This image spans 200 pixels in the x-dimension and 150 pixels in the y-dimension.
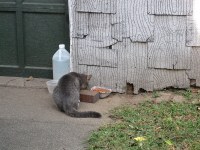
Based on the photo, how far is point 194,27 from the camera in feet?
22.0

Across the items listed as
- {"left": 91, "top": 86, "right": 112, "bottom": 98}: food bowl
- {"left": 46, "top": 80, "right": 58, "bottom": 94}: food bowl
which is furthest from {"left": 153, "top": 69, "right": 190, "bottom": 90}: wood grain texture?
{"left": 46, "top": 80, "right": 58, "bottom": 94}: food bowl

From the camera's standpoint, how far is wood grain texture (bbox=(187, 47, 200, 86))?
266 inches

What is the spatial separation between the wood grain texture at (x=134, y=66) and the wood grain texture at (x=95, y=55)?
0.10m

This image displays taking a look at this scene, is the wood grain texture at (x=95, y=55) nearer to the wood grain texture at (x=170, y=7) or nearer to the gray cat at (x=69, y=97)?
the gray cat at (x=69, y=97)

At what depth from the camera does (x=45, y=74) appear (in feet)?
25.4

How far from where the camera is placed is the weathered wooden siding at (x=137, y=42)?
6.72 metres

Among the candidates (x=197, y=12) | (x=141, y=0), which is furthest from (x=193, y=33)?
(x=141, y=0)

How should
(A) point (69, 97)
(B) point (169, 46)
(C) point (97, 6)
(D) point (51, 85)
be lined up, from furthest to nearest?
(D) point (51, 85), (C) point (97, 6), (B) point (169, 46), (A) point (69, 97)

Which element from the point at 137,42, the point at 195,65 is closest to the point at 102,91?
the point at 137,42

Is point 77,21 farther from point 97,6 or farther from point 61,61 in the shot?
point 61,61

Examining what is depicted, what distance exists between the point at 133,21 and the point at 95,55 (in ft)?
2.38

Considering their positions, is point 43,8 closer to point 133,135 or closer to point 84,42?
point 84,42

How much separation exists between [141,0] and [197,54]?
1030 millimetres

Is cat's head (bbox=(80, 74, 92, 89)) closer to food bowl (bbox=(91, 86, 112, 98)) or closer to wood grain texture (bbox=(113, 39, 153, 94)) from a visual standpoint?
food bowl (bbox=(91, 86, 112, 98))
